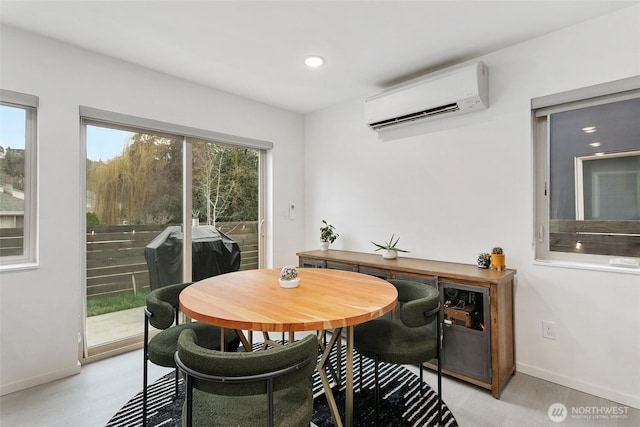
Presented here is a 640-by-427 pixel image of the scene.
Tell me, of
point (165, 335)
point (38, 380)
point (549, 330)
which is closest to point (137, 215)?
point (38, 380)

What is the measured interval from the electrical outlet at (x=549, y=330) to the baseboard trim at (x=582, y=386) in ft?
0.86

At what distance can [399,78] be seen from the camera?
302cm

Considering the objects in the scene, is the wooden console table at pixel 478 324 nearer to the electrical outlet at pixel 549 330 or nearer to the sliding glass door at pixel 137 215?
the electrical outlet at pixel 549 330

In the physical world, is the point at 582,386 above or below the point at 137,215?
below

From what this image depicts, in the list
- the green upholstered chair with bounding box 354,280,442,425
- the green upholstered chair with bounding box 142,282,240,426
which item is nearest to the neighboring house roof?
the green upholstered chair with bounding box 142,282,240,426

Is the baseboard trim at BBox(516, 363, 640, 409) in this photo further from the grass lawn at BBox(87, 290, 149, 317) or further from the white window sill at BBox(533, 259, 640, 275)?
the grass lawn at BBox(87, 290, 149, 317)

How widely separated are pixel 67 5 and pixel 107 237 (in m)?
1.74

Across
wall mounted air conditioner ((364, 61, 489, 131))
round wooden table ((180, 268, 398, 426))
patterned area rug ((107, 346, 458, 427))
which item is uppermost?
wall mounted air conditioner ((364, 61, 489, 131))

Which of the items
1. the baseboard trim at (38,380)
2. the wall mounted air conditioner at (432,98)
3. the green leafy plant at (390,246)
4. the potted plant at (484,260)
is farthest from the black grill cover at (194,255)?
the potted plant at (484,260)

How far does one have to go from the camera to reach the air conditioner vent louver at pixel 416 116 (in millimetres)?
2656

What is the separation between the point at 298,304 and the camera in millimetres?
1541

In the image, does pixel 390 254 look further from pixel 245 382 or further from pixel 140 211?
pixel 140 211

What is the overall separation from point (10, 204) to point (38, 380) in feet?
4.26

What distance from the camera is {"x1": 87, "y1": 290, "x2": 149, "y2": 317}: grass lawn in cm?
271
